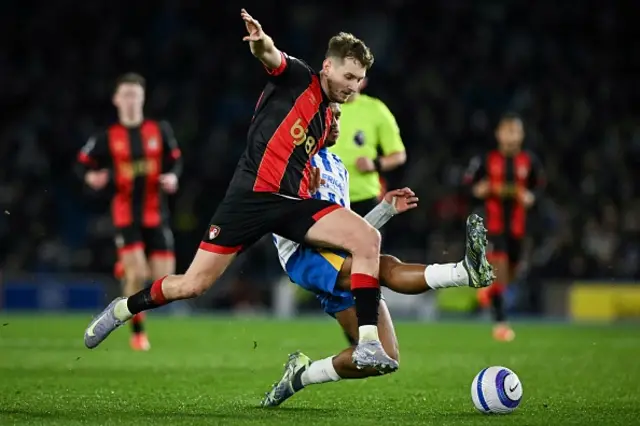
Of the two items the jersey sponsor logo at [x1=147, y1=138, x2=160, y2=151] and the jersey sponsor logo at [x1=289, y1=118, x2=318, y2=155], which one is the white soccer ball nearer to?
the jersey sponsor logo at [x1=289, y1=118, x2=318, y2=155]

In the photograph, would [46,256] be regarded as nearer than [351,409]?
No

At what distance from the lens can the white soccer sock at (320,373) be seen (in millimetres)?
6488

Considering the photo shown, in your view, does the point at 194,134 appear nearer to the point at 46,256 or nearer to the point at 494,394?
the point at 46,256

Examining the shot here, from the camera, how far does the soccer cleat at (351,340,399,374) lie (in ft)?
19.2

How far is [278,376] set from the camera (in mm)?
8758

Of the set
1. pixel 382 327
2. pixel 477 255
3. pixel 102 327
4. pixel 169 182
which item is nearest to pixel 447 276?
pixel 477 255

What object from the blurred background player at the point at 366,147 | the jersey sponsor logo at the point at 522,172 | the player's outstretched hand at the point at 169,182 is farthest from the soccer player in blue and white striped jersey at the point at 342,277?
the jersey sponsor logo at the point at 522,172

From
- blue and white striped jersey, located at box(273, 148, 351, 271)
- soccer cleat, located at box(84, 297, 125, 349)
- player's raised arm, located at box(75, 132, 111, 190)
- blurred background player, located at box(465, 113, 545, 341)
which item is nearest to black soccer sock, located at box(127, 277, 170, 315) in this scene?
soccer cleat, located at box(84, 297, 125, 349)

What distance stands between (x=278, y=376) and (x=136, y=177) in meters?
3.80

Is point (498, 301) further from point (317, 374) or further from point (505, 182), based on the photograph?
point (317, 374)

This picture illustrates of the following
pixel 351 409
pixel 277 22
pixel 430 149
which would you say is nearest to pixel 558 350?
pixel 351 409

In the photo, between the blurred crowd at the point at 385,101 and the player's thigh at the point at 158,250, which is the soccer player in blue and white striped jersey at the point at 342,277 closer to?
the player's thigh at the point at 158,250

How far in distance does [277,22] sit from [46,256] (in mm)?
6934

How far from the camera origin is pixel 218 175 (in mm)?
19688
